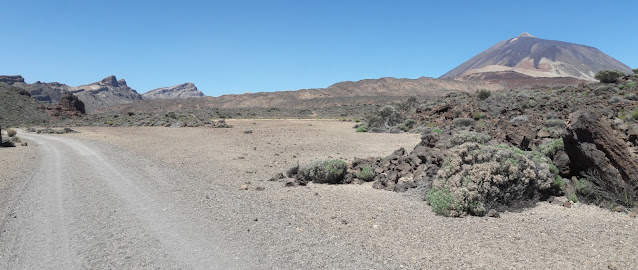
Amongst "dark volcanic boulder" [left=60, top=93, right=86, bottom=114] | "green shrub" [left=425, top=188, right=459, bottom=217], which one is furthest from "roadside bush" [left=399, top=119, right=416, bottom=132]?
"dark volcanic boulder" [left=60, top=93, right=86, bottom=114]

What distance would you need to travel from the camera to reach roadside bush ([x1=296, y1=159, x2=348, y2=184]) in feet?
31.1

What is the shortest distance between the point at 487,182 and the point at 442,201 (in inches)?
32.7

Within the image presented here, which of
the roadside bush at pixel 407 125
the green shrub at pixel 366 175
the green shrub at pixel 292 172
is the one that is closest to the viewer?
the green shrub at pixel 366 175

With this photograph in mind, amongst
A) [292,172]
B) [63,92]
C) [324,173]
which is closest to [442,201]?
[324,173]

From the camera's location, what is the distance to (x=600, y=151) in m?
6.96

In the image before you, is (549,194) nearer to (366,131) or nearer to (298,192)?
(298,192)

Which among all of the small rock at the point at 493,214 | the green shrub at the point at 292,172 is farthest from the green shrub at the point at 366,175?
the small rock at the point at 493,214

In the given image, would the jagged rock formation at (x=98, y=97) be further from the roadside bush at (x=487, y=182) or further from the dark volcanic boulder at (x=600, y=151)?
the dark volcanic boulder at (x=600, y=151)

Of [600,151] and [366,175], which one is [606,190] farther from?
[366,175]

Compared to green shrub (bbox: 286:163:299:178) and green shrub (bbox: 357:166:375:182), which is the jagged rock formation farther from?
green shrub (bbox: 357:166:375:182)

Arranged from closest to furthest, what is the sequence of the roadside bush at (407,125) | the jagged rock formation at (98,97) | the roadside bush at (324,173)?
the roadside bush at (324,173) → the roadside bush at (407,125) → the jagged rock formation at (98,97)

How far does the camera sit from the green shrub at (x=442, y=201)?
6.41 m

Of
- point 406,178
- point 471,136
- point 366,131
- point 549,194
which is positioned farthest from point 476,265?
point 366,131

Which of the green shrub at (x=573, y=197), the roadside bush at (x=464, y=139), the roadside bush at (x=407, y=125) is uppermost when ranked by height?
the roadside bush at (x=464, y=139)
